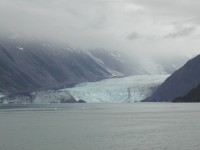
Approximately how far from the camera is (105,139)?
291 ft

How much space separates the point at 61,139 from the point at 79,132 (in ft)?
50.7

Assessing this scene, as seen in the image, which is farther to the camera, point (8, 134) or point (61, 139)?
point (8, 134)

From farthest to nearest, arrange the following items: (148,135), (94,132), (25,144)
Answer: (94,132) → (148,135) → (25,144)

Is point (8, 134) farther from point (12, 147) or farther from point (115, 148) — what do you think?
point (115, 148)

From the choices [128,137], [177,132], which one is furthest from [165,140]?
[177,132]

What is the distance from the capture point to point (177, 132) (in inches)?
3935

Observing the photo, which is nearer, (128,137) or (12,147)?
(12,147)

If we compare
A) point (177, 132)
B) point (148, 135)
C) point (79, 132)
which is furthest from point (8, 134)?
point (177, 132)

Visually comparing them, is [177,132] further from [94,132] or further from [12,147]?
[12,147]

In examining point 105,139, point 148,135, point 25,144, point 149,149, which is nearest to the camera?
point 149,149

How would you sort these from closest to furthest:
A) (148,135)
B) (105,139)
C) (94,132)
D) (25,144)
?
(25,144) < (105,139) < (148,135) < (94,132)

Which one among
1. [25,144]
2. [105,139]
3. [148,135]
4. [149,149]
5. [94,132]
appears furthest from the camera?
[94,132]

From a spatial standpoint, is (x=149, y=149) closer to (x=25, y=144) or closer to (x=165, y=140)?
(x=165, y=140)

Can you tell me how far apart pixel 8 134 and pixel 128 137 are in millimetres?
26787
